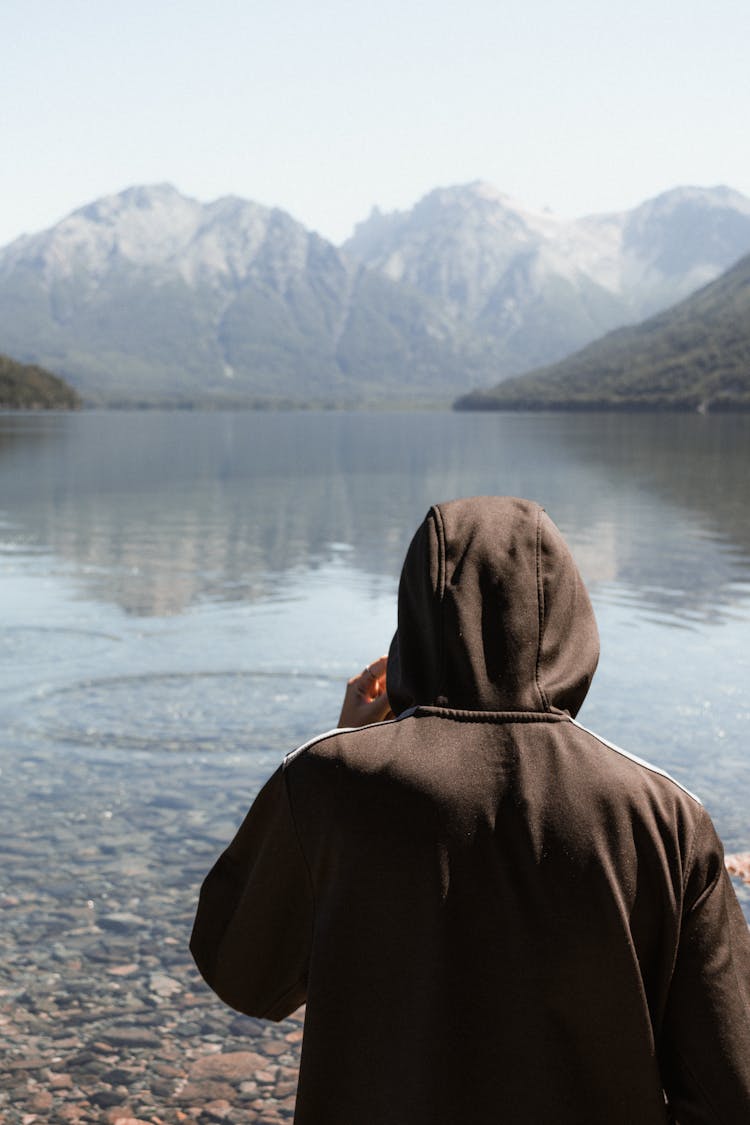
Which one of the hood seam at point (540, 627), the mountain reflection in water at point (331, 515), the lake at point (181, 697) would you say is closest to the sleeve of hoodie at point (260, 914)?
the hood seam at point (540, 627)

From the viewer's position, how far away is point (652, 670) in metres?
18.8

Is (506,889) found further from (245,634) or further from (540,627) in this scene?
(245,634)

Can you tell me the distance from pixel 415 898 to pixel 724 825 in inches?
383

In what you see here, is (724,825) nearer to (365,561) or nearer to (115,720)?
(115,720)

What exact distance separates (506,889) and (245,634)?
18.8 metres

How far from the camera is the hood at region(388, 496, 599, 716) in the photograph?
2.76m

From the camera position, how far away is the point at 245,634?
21375mm

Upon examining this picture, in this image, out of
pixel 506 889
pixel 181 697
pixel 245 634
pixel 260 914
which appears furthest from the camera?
pixel 245 634

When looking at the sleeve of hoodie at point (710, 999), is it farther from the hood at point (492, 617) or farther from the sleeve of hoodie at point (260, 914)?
the sleeve of hoodie at point (260, 914)

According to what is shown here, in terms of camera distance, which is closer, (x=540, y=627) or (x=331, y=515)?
(x=540, y=627)

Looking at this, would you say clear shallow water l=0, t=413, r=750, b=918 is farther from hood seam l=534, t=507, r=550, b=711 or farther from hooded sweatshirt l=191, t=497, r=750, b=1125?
hood seam l=534, t=507, r=550, b=711

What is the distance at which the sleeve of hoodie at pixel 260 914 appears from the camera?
115 inches

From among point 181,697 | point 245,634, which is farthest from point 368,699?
point 245,634

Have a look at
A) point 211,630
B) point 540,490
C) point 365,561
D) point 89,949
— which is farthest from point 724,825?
point 540,490
